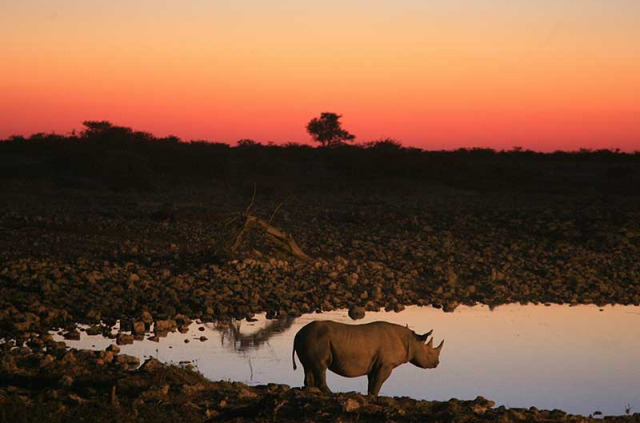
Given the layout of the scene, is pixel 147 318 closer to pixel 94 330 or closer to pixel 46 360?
pixel 94 330

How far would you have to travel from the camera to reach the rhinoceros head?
381 inches

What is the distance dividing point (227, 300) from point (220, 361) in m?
3.34

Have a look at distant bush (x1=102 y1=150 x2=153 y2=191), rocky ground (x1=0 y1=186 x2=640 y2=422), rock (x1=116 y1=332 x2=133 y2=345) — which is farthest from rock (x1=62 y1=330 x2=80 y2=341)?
distant bush (x1=102 y1=150 x2=153 y2=191)

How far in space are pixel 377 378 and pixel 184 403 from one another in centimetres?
228

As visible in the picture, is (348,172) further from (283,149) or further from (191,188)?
(283,149)

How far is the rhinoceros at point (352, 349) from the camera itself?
8914 millimetres

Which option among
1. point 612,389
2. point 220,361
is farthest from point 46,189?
point 612,389

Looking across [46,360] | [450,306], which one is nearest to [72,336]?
[46,360]

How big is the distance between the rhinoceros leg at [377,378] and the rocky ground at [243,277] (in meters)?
1.00

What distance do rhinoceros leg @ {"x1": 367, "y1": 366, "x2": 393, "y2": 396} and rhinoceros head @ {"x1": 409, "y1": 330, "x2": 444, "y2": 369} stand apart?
42 centimetres

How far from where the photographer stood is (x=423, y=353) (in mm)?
9750

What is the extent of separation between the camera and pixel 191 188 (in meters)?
37.5

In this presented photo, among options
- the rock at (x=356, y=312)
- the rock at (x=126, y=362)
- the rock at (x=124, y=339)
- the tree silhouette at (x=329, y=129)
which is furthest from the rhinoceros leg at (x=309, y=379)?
the tree silhouette at (x=329, y=129)

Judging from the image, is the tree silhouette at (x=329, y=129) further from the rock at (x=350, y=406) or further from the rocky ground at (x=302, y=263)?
the rock at (x=350, y=406)
